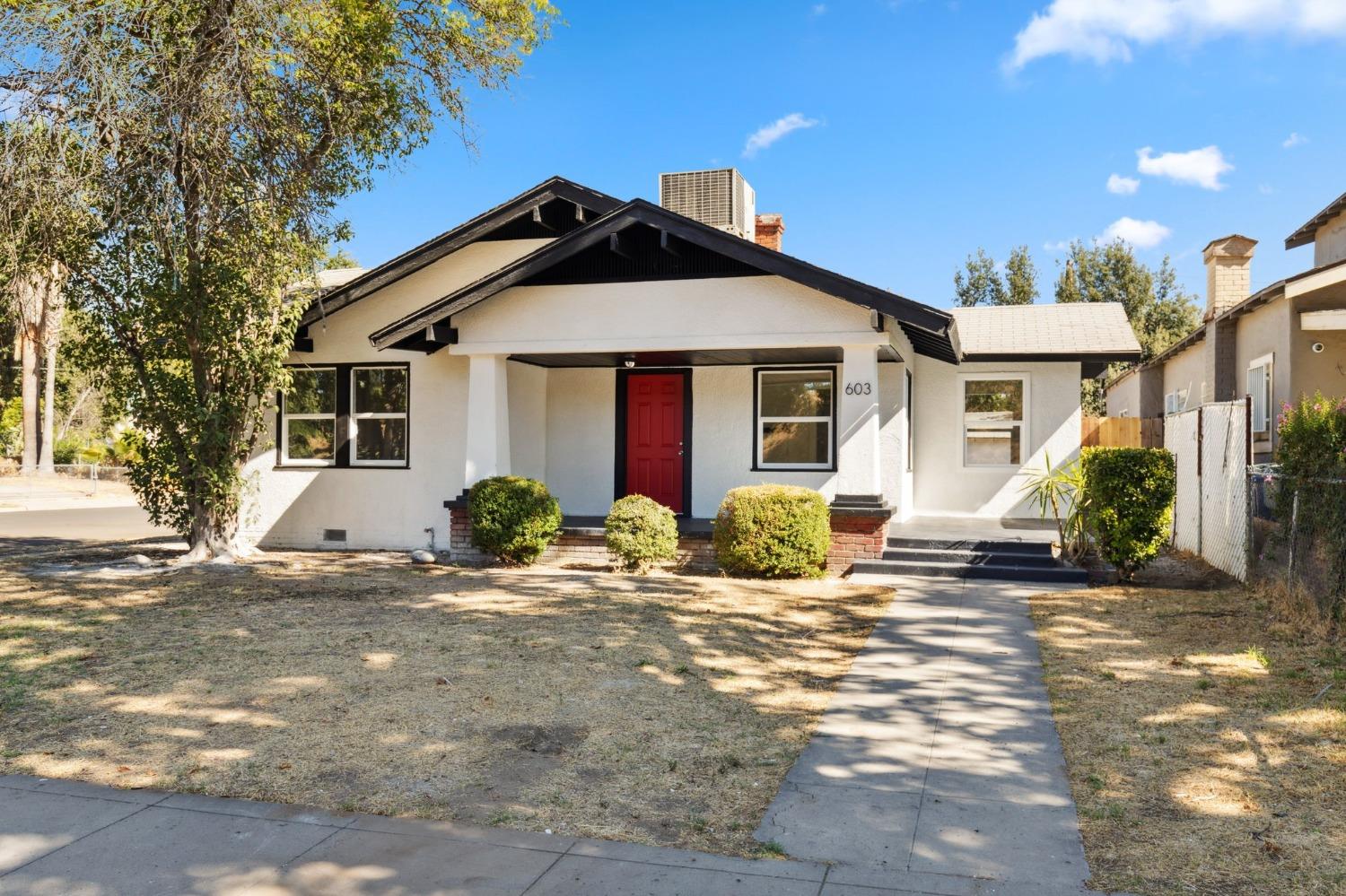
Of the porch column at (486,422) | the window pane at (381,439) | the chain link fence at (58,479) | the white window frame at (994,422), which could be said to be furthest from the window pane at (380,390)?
the chain link fence at (58,479)

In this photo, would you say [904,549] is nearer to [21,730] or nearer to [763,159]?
[21,730]

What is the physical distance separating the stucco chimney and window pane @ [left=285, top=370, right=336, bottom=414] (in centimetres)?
1624

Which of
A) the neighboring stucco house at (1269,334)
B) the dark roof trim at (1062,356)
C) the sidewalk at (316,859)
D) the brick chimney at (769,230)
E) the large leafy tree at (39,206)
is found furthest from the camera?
the brick chimney at (769,230)

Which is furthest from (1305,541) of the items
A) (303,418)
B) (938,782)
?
(303,418)

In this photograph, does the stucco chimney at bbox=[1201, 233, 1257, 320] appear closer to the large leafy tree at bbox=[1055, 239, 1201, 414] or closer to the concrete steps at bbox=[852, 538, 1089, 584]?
the concrete steps at bbox=[852, 538, 1089, 584]

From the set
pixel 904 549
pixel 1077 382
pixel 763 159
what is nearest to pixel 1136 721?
pixel 904 549

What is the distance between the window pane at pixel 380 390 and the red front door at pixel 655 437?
138 inches

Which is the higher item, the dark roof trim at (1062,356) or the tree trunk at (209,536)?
the dark roof trim at (1062,356)

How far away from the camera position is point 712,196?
15758mm

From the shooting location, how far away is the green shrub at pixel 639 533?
11859 millimetres

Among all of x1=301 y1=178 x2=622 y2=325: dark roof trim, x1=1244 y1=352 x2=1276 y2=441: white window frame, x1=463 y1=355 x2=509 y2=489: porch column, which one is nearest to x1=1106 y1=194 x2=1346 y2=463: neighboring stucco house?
x1=1244 y1=352 x2=1276 y2=441: white window frame

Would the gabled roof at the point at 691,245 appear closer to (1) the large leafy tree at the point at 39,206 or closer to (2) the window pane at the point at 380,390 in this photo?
(2) the window pane at the point at 380,390

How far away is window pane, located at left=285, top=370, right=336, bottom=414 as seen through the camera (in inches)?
587

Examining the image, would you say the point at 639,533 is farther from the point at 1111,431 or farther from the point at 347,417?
the point at 1111,431
